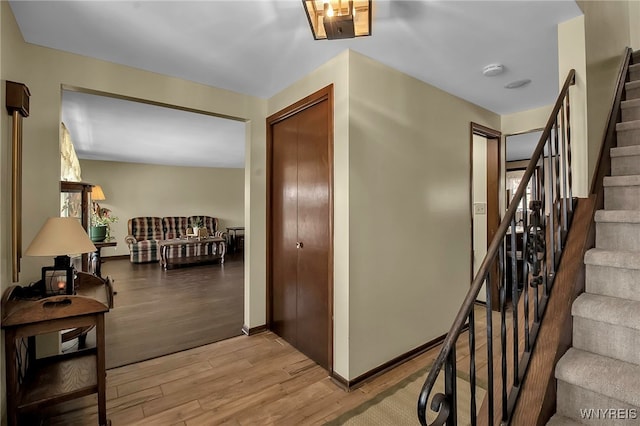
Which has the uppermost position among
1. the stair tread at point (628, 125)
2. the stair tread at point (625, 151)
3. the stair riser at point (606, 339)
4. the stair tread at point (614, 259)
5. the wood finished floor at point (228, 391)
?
the stair tread at point (628, 125)

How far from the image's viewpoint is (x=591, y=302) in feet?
4.56

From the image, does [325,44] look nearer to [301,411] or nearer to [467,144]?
[467,144]

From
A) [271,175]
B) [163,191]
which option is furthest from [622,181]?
[163,191]

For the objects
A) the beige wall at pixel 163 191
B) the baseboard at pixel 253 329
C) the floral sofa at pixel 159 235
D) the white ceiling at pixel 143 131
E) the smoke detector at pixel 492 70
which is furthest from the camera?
the beige wall at pixel 163 191

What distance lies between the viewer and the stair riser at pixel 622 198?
1778 millimetres

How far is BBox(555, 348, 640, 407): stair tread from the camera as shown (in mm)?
1112

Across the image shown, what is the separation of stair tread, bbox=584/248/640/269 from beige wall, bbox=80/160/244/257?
9.03 meters

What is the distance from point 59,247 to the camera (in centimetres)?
173

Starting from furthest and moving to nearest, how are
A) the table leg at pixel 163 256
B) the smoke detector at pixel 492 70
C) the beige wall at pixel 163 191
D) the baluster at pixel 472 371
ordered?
1. the beige wall at pixel 163 191
2. the table leg at pixel 163 256
3. the smoke detector at pixel 492 70
4. the baluster at pixel 472 371

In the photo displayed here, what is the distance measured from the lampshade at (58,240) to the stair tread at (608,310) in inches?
102

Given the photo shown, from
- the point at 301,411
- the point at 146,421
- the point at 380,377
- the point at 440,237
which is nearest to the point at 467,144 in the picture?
the point at 440,237

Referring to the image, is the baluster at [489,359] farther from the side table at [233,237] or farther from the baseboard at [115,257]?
the baseboard at [115,257]

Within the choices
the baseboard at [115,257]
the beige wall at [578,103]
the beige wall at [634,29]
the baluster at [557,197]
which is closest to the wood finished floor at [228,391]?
the baluster at [557,197]

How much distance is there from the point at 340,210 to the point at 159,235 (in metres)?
7.35
